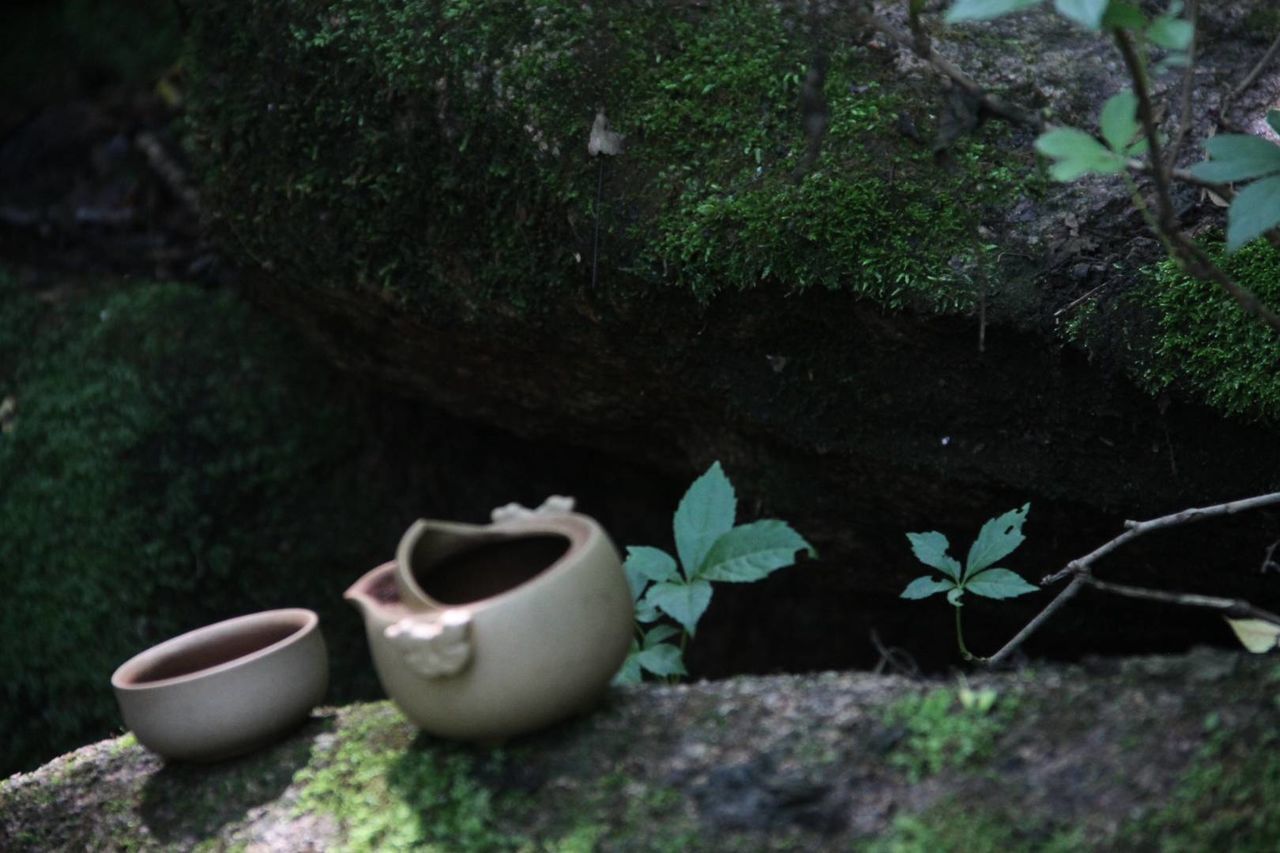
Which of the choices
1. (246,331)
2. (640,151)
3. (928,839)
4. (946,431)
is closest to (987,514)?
(946,431)

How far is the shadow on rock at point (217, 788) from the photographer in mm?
1788

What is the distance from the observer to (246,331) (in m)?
3.35

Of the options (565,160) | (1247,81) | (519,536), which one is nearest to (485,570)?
(519,536)

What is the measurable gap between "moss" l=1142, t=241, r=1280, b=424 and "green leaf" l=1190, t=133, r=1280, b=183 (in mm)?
698

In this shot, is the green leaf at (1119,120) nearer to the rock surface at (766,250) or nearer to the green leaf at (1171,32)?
the green leaf at (1171,32)

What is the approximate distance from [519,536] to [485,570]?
0.08 meters

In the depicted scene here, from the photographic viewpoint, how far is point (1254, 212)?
1464 millimetres

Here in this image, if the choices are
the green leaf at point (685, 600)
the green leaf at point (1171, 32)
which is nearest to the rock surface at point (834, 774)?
the green leaf at point (685, 600)

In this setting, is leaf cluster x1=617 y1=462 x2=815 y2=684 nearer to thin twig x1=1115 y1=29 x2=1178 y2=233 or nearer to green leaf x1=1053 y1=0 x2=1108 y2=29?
thin twig x1=1115 y1=29 x2=1178 y2=233

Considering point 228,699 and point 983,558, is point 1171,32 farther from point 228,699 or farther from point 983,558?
point 228,699

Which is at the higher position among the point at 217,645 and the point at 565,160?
the point at 565,160

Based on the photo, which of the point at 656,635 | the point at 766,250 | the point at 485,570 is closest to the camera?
the point at 485,570

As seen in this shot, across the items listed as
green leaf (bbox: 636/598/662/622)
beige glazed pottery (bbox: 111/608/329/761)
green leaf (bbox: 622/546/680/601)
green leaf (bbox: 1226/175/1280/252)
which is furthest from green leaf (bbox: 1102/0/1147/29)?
beige glazed pottery (bbox: 111/608/329/761)

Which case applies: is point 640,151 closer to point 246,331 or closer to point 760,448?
point 760,448
